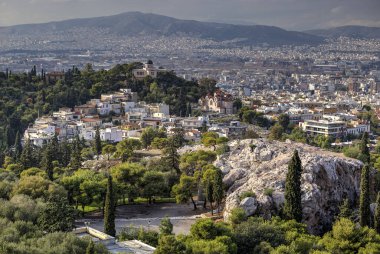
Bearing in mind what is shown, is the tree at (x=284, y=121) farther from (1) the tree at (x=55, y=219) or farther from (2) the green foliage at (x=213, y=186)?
(1) the tree at (x=55, y=219)

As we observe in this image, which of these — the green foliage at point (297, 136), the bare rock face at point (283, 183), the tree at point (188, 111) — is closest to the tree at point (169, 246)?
the bare rock face at point (283, 183)

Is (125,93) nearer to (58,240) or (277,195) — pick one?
(277,195)

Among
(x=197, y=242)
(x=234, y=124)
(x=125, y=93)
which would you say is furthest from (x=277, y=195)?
(x=125, y=93)

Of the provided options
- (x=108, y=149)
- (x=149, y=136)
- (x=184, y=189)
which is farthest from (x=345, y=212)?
(x=149, y=136)

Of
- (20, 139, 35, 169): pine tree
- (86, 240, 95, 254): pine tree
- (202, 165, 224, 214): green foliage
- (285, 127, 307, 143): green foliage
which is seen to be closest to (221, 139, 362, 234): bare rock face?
(202, 165, 224, 214): green foliage

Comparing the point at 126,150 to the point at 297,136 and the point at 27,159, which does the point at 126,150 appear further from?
the point at 297,136

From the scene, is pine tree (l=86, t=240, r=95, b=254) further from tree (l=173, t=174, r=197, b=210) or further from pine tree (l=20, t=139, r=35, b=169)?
pine tree (l=20, t=139, r=35, b=169)

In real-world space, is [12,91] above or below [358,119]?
above
